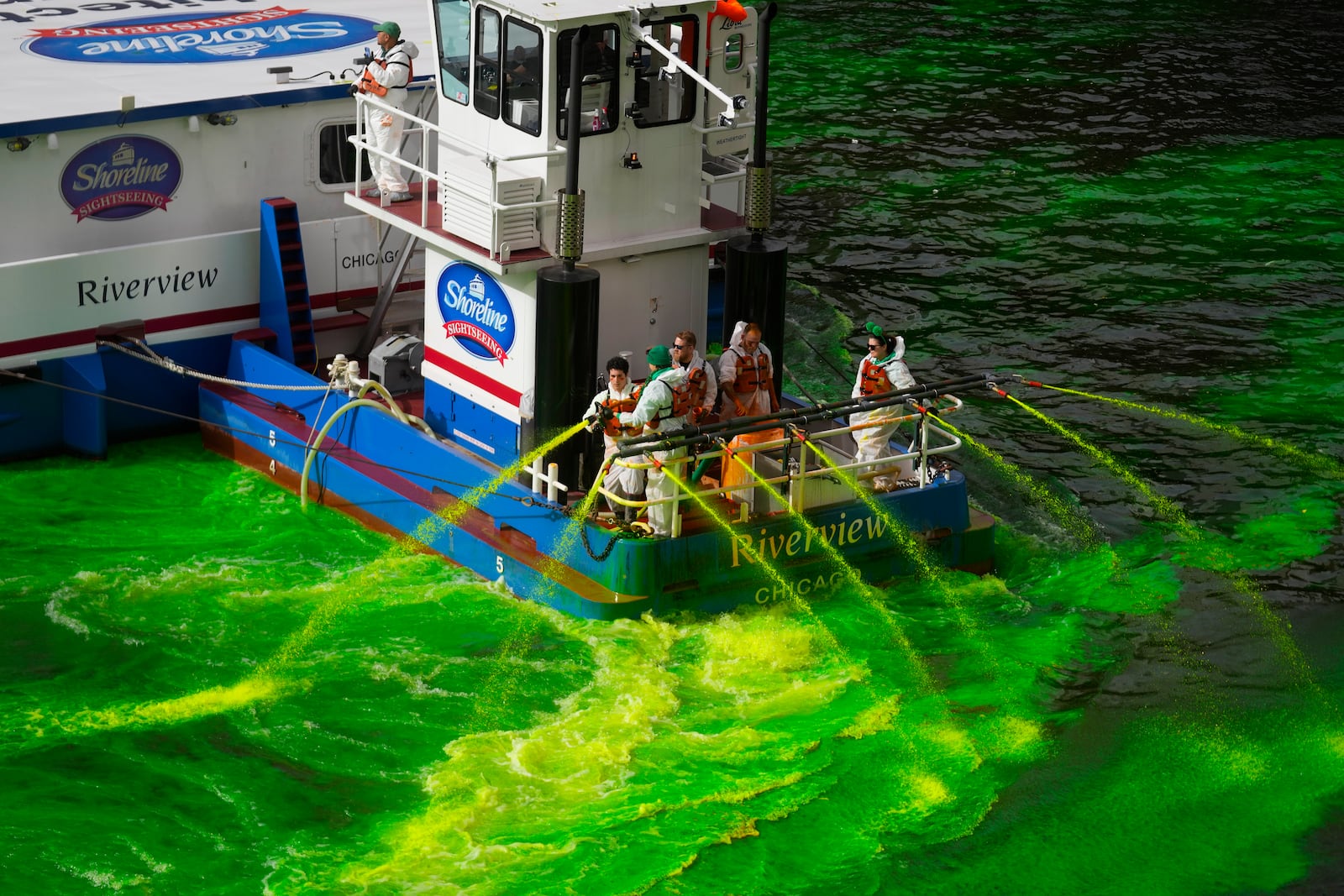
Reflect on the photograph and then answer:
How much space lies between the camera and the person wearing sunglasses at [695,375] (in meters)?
14.6

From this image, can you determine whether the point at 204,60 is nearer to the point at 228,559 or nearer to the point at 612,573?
the point at 228,559

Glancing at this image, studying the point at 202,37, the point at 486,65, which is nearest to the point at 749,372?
the point at 486,65

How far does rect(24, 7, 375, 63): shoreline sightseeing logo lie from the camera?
65.9ft

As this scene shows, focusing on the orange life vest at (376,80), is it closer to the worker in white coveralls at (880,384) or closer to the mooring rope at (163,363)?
the mooring rope at (163,363)

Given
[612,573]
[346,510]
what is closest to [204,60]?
[346,510]

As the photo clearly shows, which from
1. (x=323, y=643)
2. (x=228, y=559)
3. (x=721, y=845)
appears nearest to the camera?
(x=721, y=845)

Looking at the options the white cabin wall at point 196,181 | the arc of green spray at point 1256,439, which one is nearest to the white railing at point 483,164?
the white cabin wall at point 196,181

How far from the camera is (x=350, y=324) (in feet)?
61.1

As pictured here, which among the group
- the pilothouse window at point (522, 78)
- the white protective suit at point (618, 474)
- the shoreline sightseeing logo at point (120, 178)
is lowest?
the white protective suit at point (618, 474)

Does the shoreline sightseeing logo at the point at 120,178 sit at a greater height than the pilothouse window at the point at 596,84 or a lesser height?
lesser

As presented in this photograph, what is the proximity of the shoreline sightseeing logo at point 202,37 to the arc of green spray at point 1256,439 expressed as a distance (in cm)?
868

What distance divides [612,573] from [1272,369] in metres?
9.99

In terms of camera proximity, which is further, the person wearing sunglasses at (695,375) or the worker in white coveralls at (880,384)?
the worker in white coveralls at (880,384)

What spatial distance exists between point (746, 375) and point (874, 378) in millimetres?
1016
